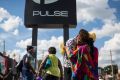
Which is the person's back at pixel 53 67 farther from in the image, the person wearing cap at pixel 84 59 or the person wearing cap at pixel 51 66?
the person wearing cap at pixel 84 59

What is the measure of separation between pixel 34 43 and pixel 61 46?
13.2 meters

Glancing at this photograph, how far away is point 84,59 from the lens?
26.5ft

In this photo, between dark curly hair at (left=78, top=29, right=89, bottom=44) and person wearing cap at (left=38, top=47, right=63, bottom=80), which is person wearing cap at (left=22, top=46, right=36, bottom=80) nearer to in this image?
person wearing cap at (left=38, top=47, right=63, bottom=80)

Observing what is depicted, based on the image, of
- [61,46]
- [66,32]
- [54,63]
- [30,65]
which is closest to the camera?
[61,46]

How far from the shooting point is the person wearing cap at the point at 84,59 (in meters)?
8.02

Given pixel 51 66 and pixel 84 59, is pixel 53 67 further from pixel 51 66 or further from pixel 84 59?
pixel 84 59

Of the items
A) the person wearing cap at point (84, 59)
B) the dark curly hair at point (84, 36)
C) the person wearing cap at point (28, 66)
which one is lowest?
the person wearing cap at point (28, 66)

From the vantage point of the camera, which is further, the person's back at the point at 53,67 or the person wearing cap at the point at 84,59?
the person's back at the point at 53,67

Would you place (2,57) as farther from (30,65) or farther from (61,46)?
(61,46)

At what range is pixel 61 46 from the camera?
9656mm

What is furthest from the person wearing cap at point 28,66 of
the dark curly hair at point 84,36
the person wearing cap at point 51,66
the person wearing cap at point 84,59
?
the dark curly hair at point 84,36

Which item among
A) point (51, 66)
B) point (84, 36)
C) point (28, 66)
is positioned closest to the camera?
point (84, 36)

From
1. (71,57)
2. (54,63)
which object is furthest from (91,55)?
(54,63)

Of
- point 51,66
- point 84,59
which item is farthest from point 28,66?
point 84,59
